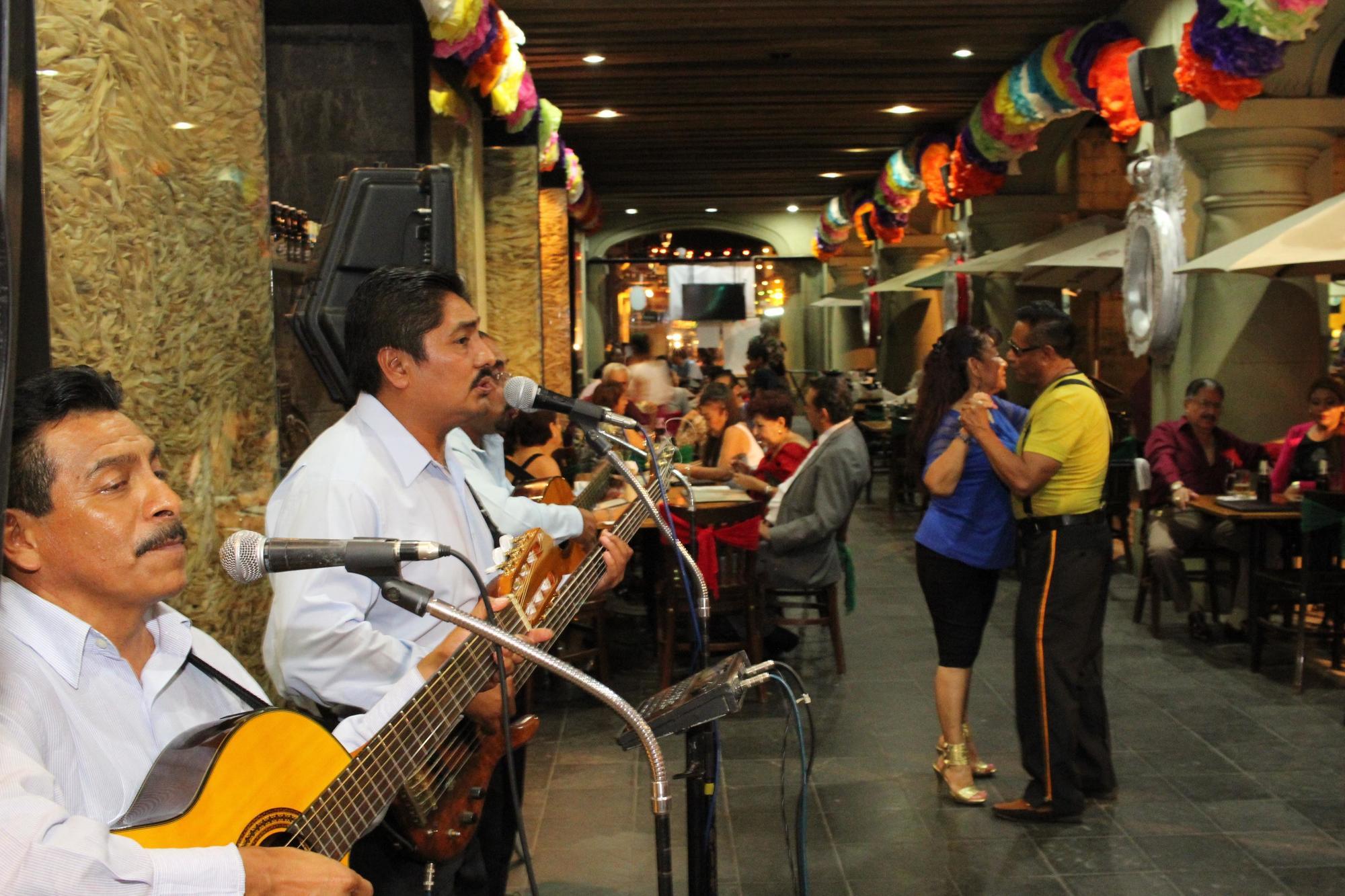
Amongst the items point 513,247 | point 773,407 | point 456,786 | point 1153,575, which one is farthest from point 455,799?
point 513,247

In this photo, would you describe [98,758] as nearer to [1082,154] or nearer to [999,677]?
[999,677]

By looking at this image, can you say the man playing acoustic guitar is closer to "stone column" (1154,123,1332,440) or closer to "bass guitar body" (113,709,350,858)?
"bass guitar body" (113,709,350,858)

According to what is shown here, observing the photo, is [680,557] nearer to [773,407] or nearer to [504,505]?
[504,505]

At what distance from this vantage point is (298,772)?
5.81ft

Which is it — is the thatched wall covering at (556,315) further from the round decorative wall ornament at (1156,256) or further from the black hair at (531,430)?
the round decorative wall ornament at (1156,256)

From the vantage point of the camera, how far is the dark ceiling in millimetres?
8289

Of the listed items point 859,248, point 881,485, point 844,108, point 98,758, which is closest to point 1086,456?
point 98,758

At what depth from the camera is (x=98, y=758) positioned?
160 cm

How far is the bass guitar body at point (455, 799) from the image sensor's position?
7.02 ft

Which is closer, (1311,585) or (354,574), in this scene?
(354,574)

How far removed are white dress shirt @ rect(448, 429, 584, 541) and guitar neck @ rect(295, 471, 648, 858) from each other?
396 millimetres

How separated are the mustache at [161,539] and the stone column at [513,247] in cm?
782

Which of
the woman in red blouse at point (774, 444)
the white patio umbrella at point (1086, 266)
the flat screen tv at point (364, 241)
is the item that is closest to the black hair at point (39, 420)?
the flat screen tv at point (364, 241)

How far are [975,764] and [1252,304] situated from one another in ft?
13.5
